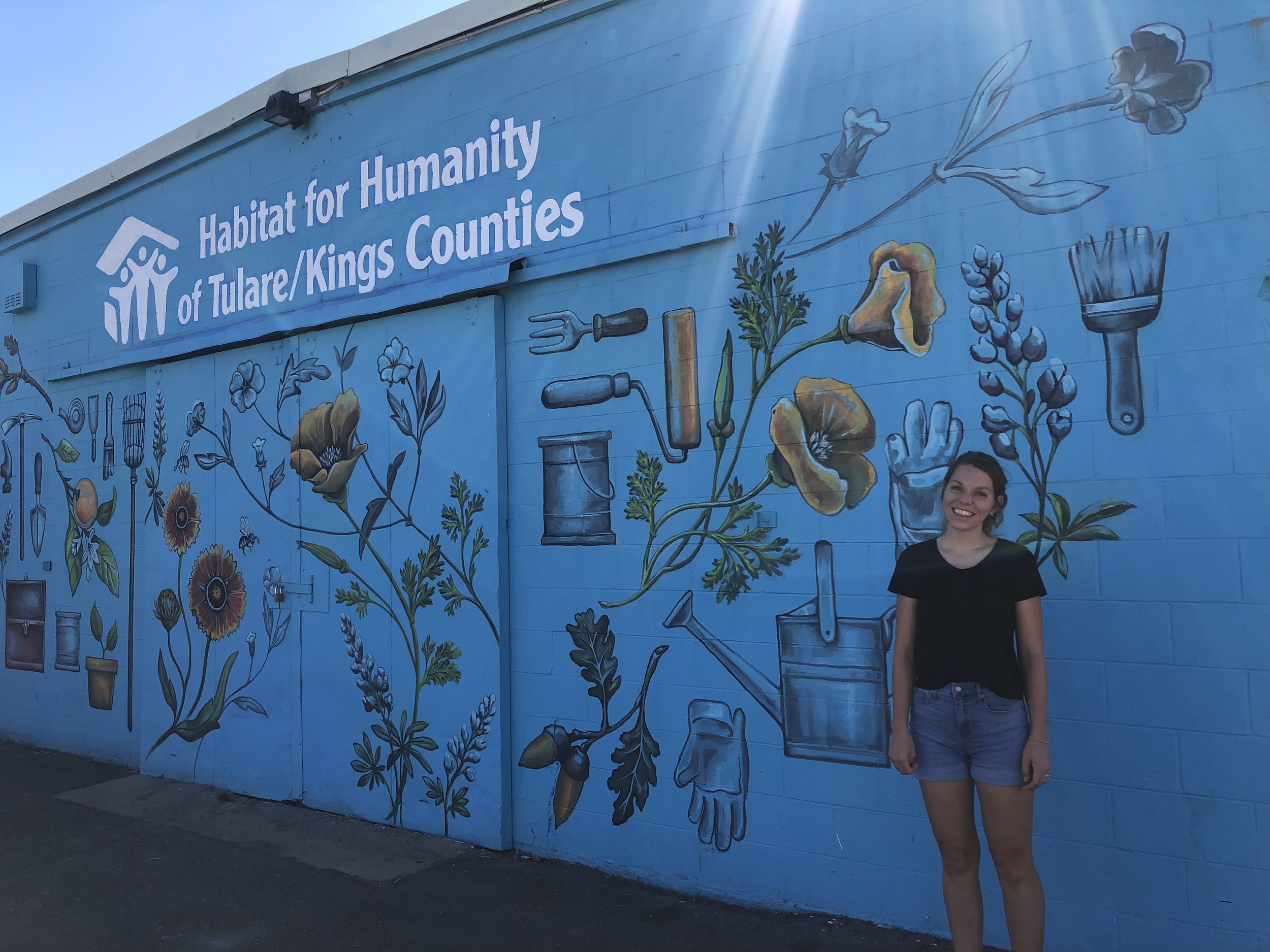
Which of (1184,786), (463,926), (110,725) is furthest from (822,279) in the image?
(110,725)

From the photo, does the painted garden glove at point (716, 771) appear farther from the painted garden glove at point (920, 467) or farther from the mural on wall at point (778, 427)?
the painted garden glove at point (920, 467)

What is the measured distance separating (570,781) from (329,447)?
2.49m

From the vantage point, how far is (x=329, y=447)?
18.9ft

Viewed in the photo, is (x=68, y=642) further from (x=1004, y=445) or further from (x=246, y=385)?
(x=1004, y=445)

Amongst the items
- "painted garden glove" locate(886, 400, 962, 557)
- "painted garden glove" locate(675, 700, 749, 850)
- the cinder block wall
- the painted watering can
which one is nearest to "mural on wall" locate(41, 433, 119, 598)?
the cinder block wall

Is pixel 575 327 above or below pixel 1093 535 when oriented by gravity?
above

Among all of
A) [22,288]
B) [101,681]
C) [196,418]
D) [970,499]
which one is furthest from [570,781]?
[22,288]

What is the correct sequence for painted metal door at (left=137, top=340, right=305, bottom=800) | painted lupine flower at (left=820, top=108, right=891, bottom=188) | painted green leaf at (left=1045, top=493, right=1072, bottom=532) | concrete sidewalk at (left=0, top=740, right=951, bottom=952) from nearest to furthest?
1. painted green leaf at (left=1045, top=493, right=1072, bottom=532)
2. concrete sidewalk at (left=0, top=740, right=951, bottom=952)
3. painted lupine flower at (left=820, top=108, right=891, bottom=188)
4. painted metal door at (left=137, top=340, right=305, bottom=800)

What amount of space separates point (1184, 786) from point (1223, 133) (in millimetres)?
2188

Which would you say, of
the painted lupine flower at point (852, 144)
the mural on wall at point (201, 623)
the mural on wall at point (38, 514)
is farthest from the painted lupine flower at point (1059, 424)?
the mural on wall at point (38, 514)

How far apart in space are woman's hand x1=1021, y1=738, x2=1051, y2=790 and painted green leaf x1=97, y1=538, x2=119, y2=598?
264 inches

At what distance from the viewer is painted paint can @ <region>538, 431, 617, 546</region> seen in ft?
15.1

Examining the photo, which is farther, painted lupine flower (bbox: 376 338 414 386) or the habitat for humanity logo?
the habitat for humanity logo

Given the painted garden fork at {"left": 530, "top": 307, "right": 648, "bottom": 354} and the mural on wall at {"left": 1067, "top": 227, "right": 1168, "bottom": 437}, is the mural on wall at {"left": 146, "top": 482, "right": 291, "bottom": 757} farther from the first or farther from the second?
the mural on wall at {"left": 1067, "top": 227, "right": 1168, "bottom": 437}
